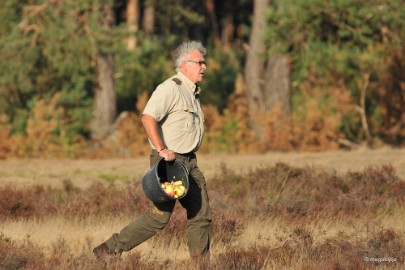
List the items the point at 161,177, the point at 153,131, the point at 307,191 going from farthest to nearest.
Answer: the point at 307,191
the point at 161,177
the point at 153,131

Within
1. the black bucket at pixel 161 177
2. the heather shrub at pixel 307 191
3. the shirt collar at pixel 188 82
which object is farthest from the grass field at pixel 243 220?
the shirt collar at pixel 188 82

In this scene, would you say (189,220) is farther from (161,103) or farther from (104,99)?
(104,99)

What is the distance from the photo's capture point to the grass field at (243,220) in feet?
28.3

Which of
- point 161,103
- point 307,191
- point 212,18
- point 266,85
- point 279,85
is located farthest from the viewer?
point 212,18

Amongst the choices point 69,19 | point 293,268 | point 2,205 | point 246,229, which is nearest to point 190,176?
point 293,268

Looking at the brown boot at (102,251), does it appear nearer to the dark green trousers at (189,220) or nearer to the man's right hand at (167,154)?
the dark green trousers at (189,220)

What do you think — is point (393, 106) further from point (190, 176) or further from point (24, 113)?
point (190, 176)

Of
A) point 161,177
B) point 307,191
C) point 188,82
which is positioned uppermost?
point 188,82

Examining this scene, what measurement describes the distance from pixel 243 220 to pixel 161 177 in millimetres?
2831

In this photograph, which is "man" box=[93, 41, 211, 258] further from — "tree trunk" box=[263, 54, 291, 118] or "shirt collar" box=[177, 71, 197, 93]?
"tree trunk" box=[263, 54, 291, 118]

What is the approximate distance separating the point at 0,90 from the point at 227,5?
738 inches

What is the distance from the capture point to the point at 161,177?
8.67 m

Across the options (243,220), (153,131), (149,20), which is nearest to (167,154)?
(153,131)

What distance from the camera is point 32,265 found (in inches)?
321
